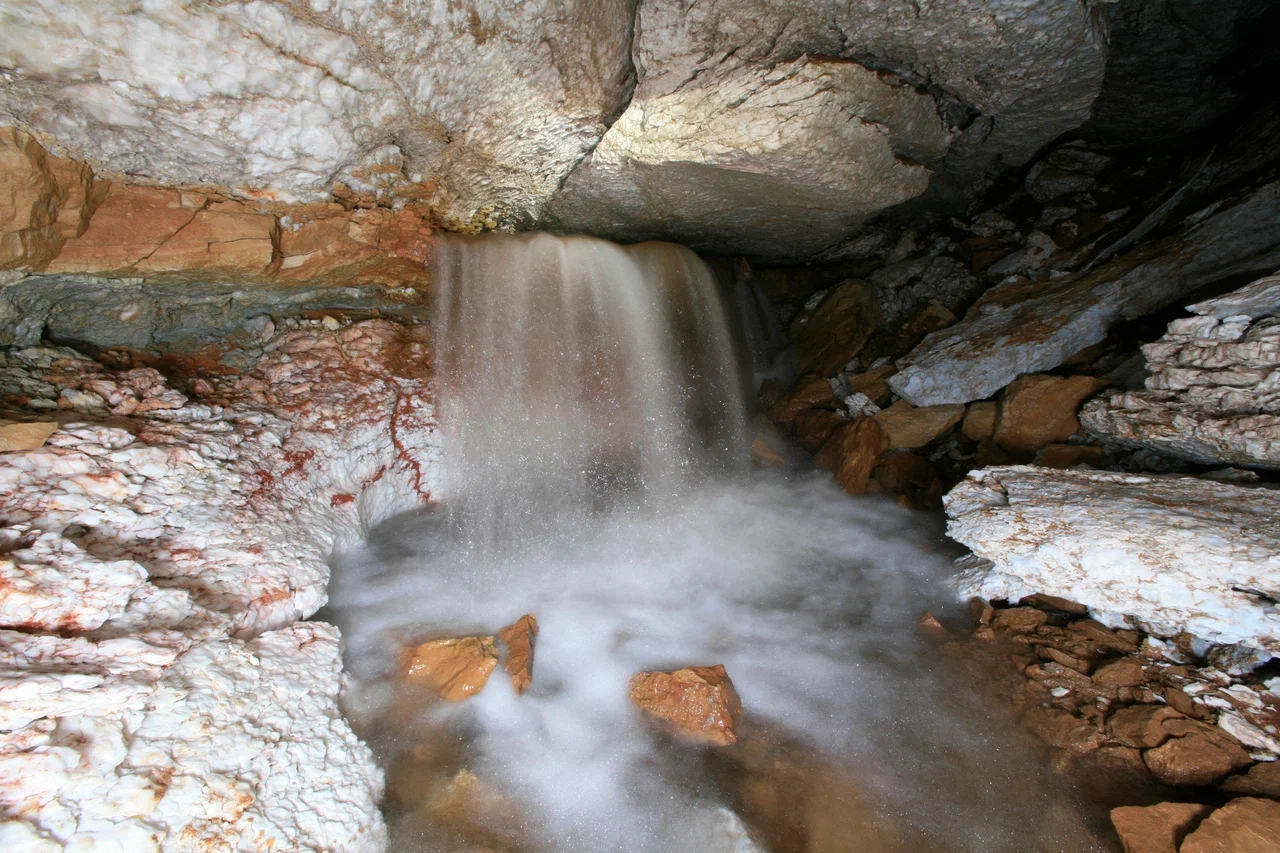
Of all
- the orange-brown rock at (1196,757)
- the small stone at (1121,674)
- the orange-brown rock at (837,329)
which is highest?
the orange-brown rock at (837,329)

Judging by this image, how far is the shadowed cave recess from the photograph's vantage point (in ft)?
6.27

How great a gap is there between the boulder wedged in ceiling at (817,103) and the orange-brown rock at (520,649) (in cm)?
295

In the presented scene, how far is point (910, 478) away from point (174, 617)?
15.5ft

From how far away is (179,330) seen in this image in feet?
11.2

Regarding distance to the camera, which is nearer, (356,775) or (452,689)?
(356,775)

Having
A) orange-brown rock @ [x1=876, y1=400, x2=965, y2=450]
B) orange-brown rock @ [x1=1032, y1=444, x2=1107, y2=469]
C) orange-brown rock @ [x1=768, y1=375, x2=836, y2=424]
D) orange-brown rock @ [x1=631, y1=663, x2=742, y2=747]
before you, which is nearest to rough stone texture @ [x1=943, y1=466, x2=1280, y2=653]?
orange-brown rock @ [x1=1032, y1=444, x2=1107, y2=469]

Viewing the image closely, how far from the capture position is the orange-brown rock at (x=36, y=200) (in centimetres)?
225

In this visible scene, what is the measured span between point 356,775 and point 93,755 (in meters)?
0.77

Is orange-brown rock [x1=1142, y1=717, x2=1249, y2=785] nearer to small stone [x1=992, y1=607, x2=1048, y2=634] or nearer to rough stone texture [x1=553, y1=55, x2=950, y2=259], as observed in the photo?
small stone [x1=992, y1=607, x2=1048, y2=634]

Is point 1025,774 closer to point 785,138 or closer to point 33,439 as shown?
point 785,138

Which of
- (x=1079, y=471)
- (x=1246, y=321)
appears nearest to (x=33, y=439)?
(x=1079, y=471)

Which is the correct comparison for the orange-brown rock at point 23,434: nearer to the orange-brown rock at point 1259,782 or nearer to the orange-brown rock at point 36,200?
the orange-brown rock at point 36,200

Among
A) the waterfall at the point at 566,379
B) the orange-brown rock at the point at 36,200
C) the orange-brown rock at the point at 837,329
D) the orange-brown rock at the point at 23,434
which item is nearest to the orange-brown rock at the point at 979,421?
the orange-brown rock at the point at 837,329

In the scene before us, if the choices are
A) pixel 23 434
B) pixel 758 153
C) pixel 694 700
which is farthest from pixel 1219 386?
pixel 23 434
